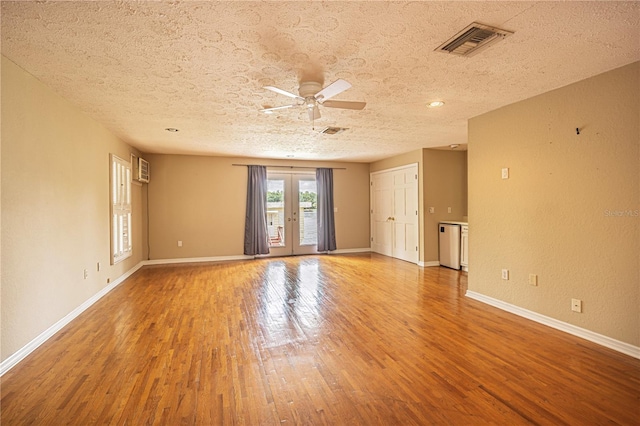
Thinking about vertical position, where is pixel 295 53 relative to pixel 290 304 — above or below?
above

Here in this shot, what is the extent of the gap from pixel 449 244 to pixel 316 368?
179 inches

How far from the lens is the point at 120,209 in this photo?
5.04 metres

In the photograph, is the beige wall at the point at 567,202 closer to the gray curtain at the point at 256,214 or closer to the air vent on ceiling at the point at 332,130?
the air vent on ceiling at the point at 332,130

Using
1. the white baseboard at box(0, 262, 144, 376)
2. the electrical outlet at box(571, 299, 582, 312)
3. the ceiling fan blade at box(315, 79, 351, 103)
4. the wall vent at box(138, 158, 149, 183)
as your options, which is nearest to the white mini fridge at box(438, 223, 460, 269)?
the electrical outlet at box(571, 299, 582, 312)

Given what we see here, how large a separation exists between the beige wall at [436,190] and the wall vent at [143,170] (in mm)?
5367

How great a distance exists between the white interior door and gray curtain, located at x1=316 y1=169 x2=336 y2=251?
3.79 feet

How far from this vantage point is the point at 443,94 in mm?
3199

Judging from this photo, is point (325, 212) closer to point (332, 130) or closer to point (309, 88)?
point (332, 130)

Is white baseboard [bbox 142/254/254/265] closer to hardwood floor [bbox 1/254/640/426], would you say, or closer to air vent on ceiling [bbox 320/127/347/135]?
hardwood floor [bbox 1/254/640/426]

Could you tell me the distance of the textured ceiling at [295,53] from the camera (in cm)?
184

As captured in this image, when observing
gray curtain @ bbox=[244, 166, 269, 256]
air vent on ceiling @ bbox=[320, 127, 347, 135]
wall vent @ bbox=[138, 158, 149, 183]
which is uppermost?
air vent on ceiling @ bbox=[320, 127, 347, 135]

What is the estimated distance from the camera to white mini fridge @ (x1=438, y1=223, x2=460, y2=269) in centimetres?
588

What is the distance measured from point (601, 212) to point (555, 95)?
1.22m

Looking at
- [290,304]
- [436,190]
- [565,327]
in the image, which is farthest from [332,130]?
[565,327]
